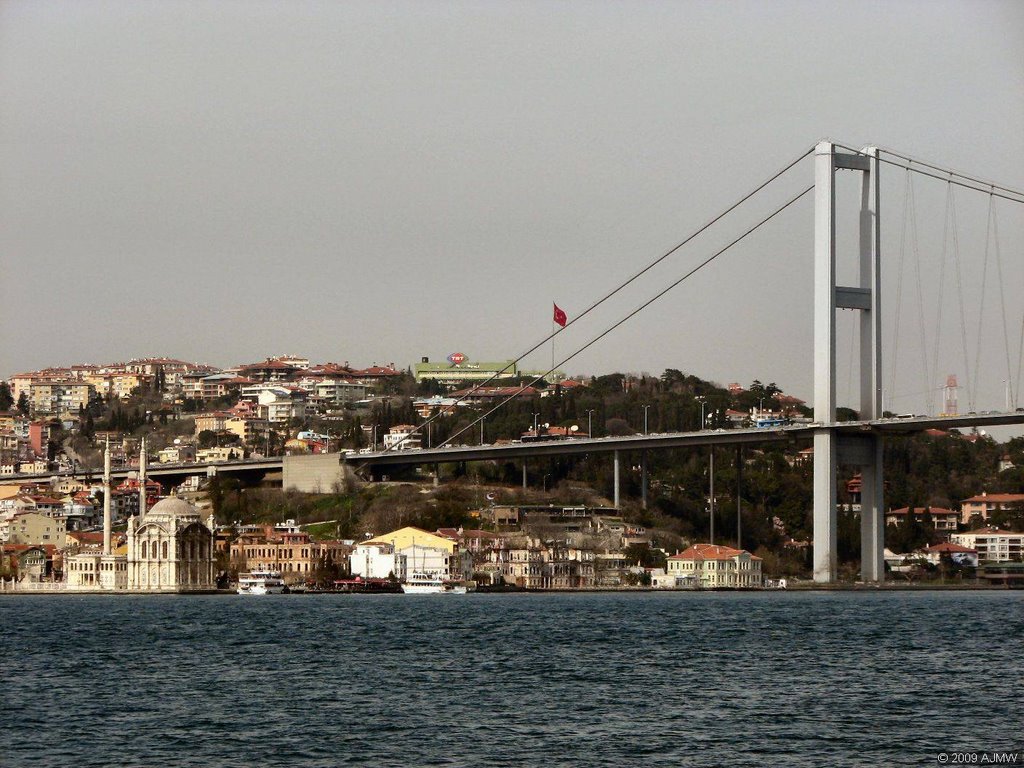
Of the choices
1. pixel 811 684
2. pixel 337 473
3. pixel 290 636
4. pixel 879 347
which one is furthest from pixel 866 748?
pixel 337 473

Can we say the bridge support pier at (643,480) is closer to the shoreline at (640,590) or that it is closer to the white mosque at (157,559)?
the shoreline at (640,590)

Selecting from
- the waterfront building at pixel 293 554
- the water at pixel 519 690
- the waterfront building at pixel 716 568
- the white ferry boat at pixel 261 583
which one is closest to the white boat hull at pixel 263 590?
the white ferry boat at pixel 261 583

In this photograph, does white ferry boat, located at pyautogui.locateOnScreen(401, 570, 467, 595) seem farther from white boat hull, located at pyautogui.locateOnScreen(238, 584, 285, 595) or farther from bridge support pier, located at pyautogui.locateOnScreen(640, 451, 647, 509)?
bridge support pier, located at pyautogui.locateOnScreen(640, 451, 647, 509)

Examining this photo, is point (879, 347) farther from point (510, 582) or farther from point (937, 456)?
point (937, 456)

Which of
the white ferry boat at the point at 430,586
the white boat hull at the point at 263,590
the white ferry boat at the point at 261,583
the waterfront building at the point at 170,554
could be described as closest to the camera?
the white ferry boat at the point at 430,586

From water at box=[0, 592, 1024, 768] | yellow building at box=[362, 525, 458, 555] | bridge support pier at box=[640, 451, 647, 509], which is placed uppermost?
bridge support pier at box=[640, 451, 647, 509]

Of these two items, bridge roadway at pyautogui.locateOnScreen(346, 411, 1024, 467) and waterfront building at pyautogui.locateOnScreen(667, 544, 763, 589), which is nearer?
bridge roadway at pyautogui.locateOnScreen(346, 411, 1024, 467)

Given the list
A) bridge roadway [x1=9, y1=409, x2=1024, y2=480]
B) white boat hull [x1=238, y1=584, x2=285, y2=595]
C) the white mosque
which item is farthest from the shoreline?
bridge roadway [x1=9, y1=409, x2=1024, y2=480]
